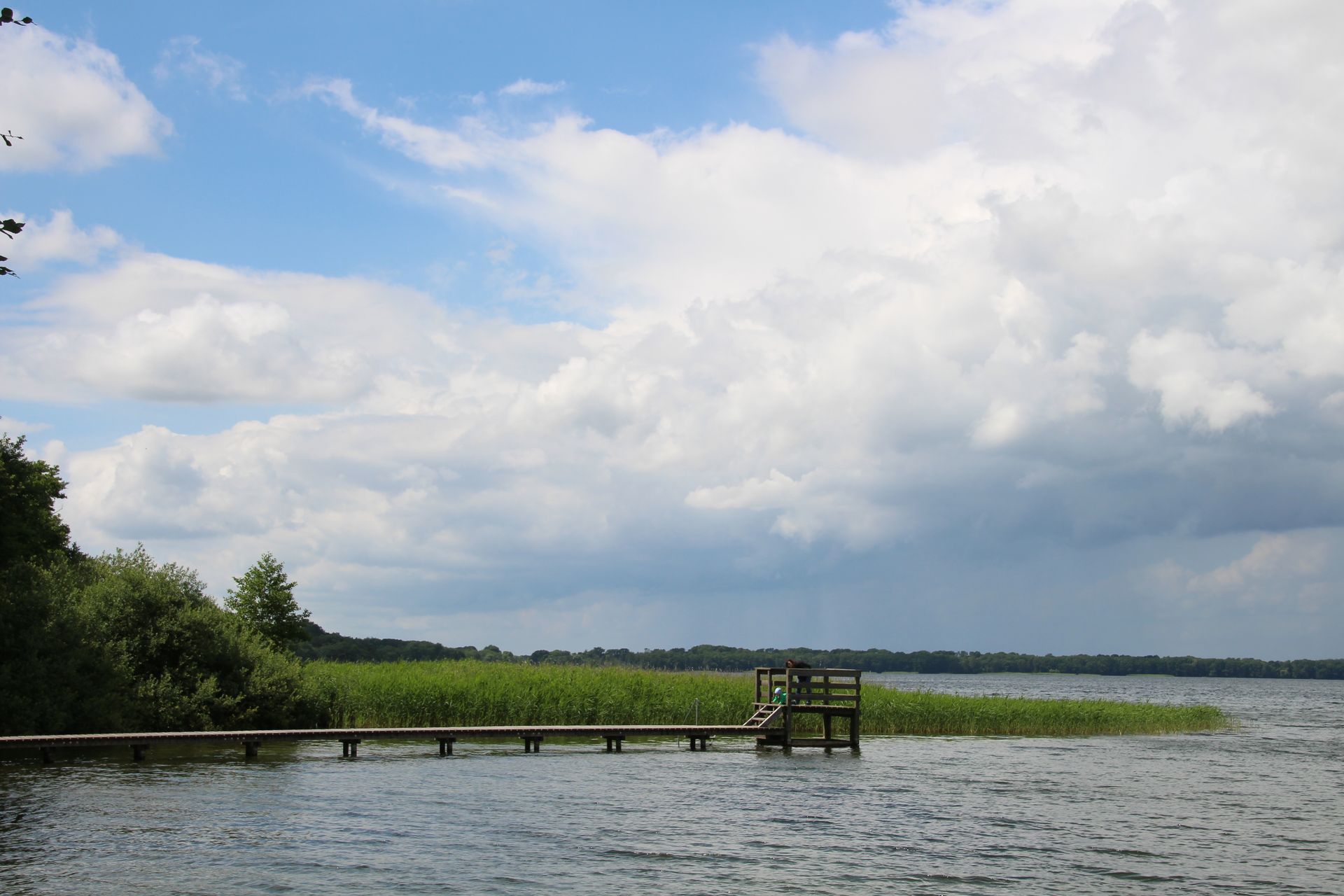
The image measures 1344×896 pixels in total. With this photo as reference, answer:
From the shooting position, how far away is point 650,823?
84.5 ft

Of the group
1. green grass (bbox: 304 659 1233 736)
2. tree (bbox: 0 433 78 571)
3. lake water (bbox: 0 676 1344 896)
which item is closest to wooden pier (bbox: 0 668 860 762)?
lake water (bbox: 0 676 1344 896)

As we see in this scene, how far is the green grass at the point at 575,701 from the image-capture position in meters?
42.8

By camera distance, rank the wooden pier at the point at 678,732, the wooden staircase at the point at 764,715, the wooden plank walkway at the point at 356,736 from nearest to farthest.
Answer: the wooden plank walkway at the point at 356,736 < the wooden pier at the point at 678,732 < the wooden staircase at the point at 764,715

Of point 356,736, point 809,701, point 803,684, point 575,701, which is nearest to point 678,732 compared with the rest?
point 803,684

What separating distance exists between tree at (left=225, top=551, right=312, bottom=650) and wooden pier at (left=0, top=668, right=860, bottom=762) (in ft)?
66.1

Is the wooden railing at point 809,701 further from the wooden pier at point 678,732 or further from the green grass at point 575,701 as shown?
the green grass at point 575,701

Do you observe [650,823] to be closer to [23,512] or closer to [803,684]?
[803,684]

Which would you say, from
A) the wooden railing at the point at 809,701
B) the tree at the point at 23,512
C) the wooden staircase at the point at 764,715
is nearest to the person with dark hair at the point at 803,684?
the wooden railing at the point at 809,701

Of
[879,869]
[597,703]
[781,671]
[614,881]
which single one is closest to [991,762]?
[781,671]

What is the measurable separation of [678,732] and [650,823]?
1460cm

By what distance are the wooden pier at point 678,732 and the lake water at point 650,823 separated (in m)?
0.68

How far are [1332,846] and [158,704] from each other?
34.4m

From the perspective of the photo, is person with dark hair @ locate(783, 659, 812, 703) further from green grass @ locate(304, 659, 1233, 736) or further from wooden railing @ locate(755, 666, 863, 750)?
green grass @ locate(304, 659, 1233, 736)

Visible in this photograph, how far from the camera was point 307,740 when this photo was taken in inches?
1718
